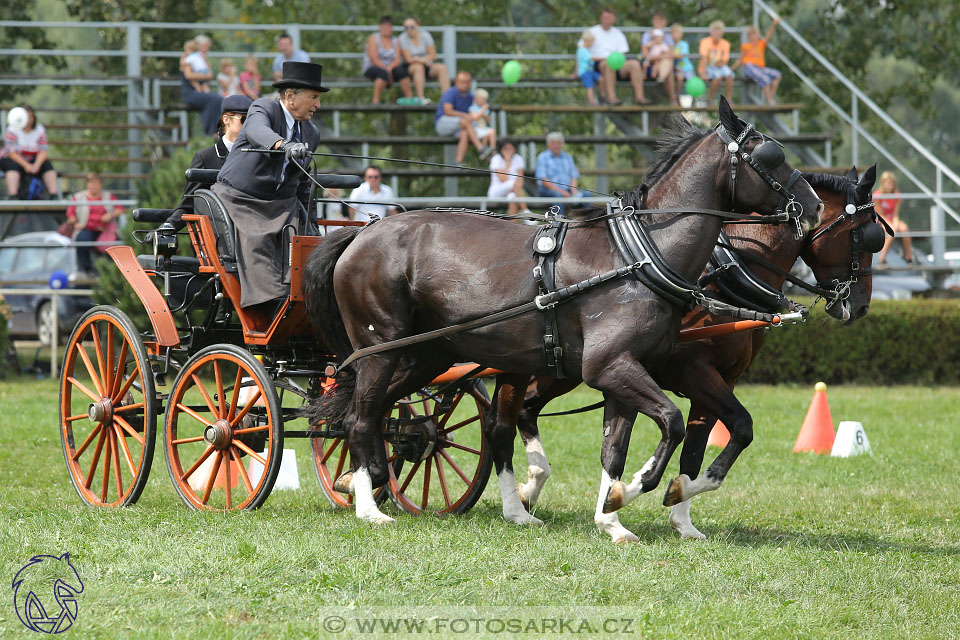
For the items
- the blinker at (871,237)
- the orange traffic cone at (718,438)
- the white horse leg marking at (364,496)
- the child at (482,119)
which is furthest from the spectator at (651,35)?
the white horse leg marking at (364,496)

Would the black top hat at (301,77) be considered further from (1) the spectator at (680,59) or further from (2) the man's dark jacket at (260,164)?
(1) the spectator at (680,59)

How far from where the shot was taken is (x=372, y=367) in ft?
20.9

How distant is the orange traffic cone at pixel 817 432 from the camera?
9.85 m

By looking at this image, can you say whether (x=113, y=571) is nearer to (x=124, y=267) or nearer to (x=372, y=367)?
(x=372, y=367)

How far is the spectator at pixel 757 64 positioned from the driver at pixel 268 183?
45.9 ft

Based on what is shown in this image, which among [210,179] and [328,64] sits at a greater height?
[328,64]

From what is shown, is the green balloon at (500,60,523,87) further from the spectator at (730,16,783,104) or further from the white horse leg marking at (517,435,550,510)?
the white horse leg marking at (517,435,550,510)

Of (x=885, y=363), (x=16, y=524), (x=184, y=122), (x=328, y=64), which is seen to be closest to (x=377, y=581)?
(x=16, y=524)

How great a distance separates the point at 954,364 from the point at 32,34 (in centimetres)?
1764

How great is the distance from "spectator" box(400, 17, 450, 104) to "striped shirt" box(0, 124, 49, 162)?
5473mm

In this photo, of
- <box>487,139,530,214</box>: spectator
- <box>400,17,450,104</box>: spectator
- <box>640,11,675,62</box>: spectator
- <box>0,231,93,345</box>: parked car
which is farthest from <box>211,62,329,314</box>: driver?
<box>640,11,675,62</box>: spectator

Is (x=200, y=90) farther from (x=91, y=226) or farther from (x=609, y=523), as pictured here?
(x=609, y=523)

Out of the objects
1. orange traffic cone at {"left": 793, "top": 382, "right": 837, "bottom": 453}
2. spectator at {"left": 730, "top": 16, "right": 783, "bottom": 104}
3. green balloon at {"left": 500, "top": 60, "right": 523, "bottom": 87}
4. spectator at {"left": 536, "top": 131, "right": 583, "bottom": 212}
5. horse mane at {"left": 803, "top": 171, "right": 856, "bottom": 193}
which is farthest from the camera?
spectator at {"left": 730, "top": 16, "right": 783, "bottom": 104}

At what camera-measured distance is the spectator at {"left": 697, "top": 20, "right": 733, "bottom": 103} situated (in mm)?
18875
